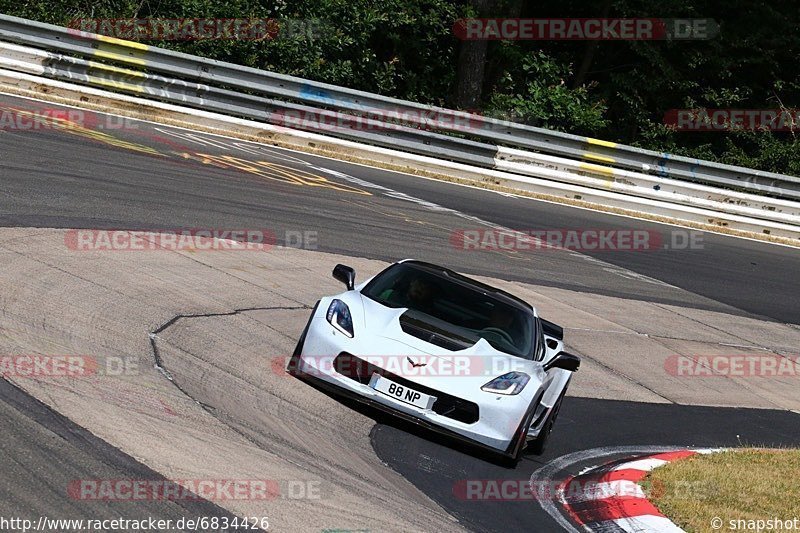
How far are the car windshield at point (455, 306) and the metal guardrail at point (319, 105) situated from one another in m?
11.1

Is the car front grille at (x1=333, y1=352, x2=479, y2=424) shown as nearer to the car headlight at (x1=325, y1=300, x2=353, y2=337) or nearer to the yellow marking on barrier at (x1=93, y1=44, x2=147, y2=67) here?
the car headlight at (x1=325, y1=300, x2=353, y2=337)

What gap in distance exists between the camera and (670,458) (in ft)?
32.0

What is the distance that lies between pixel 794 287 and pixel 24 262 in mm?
13344

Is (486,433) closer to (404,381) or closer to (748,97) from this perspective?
(404,381)

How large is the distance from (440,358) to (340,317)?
94cm

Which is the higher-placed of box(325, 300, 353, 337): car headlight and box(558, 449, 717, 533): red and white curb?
box(325, 300, 353, 337): car headlight

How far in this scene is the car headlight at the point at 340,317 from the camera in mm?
8906

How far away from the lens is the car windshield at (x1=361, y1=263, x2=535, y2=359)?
9336 millimetres

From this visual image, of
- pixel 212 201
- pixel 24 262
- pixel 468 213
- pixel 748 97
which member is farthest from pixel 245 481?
pixel 748 97

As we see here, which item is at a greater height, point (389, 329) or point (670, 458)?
point (389, 329)

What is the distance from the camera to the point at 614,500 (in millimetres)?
8219

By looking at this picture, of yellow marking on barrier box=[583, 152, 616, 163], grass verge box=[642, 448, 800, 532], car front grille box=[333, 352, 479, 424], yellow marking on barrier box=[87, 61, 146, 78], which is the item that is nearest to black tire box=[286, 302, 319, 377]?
car front grille box=[333, 352, 479, 424]

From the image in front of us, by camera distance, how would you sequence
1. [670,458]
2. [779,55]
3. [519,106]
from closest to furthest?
[670,458] → [519,106] → [779,55]

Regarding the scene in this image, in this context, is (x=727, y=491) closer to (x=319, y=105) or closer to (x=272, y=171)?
(x=272, y=171)
